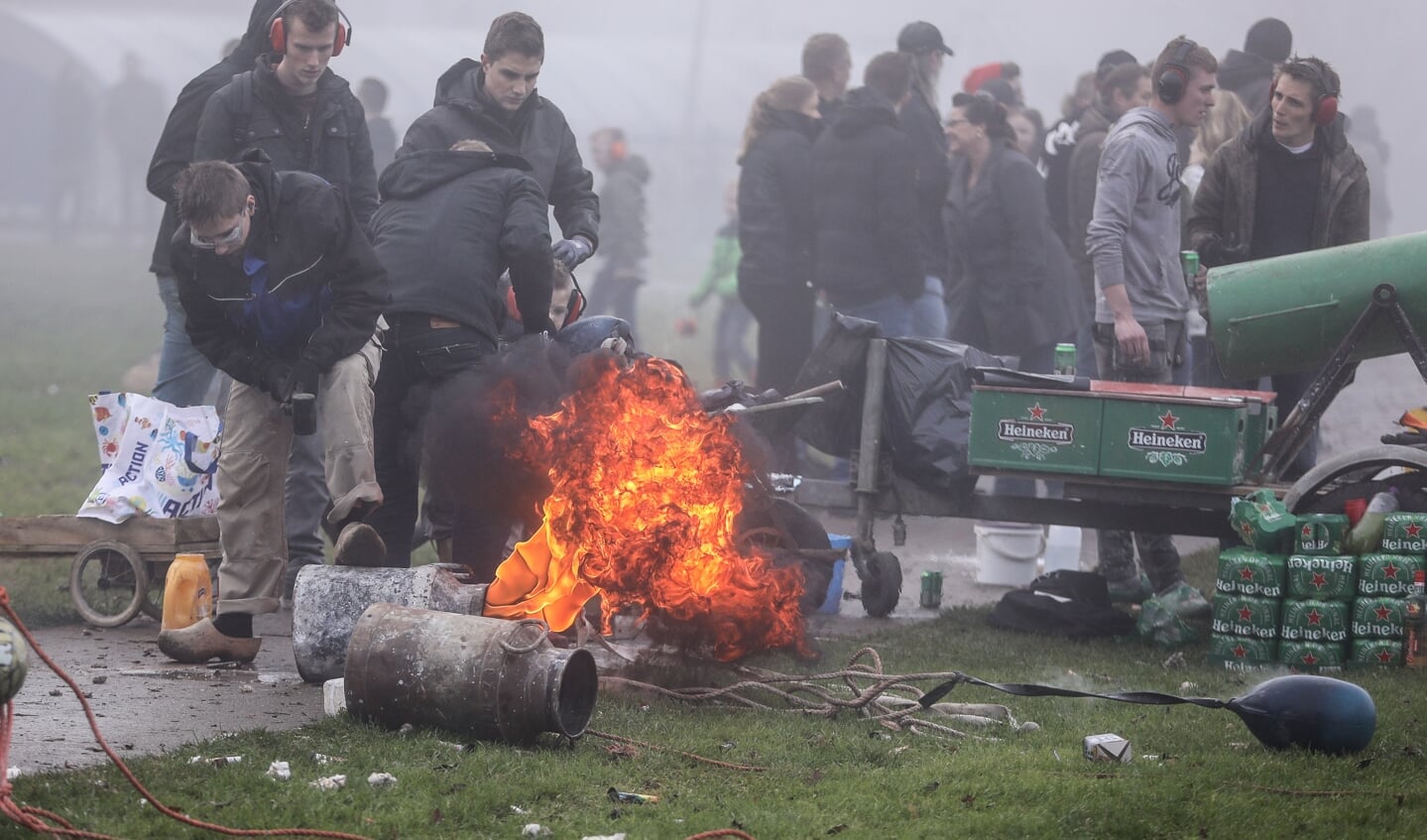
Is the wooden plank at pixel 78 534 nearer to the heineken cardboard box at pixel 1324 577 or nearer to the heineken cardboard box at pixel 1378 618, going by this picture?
the heineken cardboard box at pixel 1324 577

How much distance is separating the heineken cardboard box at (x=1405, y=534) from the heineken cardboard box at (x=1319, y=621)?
319 millimetres

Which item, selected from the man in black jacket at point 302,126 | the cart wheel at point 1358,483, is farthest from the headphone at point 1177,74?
the man in black jacket at point 302,126

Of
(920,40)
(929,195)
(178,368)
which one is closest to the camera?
(178,368)

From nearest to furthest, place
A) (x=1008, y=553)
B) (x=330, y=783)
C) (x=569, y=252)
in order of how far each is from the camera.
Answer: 1. (x=330, y=783)
2. (x=569, y=252)
3. (x=1008, y=553)

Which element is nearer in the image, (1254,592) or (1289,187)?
(1254,592)

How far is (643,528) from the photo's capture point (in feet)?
20.0

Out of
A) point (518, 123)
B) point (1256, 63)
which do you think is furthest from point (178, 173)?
point (1256, 63)

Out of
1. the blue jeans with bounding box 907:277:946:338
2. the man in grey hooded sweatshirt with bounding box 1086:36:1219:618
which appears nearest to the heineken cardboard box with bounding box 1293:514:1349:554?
the man in grey hooded sweatshirt with bounding box 1086:36:1219:618

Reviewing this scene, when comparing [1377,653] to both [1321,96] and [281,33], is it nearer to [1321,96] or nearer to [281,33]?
[1321,96]

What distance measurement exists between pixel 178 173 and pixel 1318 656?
222 inches

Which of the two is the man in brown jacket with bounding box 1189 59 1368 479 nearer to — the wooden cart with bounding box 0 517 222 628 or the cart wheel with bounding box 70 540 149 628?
the wooden cart with bounding box 0 517 222 628

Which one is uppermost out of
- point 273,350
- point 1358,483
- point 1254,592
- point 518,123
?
point 518,123

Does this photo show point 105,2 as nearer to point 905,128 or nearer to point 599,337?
point 905,128

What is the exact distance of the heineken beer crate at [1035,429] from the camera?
783 centimetres
